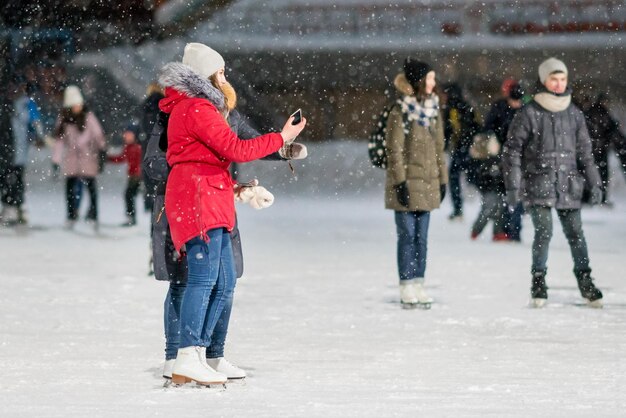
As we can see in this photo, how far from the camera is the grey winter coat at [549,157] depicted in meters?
8.30

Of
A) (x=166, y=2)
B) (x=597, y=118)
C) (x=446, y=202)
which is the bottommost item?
(x=446, y=202)

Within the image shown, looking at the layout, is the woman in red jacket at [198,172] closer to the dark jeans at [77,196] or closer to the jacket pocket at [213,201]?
the jacket pocket at [213,201]

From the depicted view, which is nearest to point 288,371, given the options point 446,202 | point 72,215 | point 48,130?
point 72,215

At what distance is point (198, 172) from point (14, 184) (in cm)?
987

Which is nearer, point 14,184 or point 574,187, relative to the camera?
point 574,187

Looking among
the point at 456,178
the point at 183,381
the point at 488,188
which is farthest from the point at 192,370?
the point at 456,178

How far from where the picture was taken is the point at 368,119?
104 ft

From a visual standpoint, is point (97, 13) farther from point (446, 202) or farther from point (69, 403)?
point (69, 403)

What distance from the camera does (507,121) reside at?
12445 mm

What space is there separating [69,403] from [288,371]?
115cm

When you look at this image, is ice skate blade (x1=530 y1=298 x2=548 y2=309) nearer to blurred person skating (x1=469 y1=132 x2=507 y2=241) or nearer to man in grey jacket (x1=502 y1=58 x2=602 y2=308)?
man in grey jacket (x1=502 y1=58 x2=602 y2=308)

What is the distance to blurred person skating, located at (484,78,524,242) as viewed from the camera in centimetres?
1242

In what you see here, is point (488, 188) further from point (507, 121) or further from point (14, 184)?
point (14, 184)

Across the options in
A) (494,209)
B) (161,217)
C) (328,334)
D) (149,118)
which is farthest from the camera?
(494,209)
